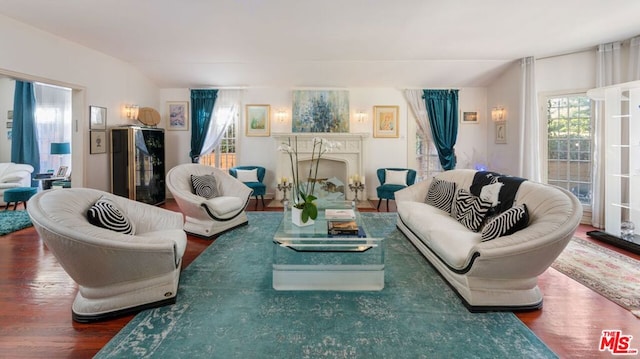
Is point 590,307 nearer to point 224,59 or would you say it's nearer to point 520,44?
point 520,44

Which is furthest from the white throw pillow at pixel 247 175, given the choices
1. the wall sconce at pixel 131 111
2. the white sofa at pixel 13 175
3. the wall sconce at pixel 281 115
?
the white sofa at pixel 13 175

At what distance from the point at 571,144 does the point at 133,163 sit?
7.53m

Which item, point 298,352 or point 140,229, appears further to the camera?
point 140,229

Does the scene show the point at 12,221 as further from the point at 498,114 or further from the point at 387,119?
the point at 498,114

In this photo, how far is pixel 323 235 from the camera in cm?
277

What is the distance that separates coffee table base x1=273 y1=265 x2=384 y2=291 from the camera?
2.50 m

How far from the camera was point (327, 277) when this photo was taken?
2.50 meters

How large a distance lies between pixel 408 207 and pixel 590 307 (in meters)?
1.91

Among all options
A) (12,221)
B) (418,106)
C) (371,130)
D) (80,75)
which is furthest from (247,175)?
(418,106)

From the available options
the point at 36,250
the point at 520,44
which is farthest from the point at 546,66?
the point at 36,250

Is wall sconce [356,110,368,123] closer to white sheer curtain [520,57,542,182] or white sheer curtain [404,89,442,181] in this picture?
white sheer curtain [404,89,442,181]

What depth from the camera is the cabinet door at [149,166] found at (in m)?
5.56

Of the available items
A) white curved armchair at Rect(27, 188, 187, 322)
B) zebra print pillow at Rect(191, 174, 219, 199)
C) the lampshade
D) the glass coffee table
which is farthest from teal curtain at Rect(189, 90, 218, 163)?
the glass coffee table

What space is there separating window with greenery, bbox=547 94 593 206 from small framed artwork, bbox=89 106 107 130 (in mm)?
7734
